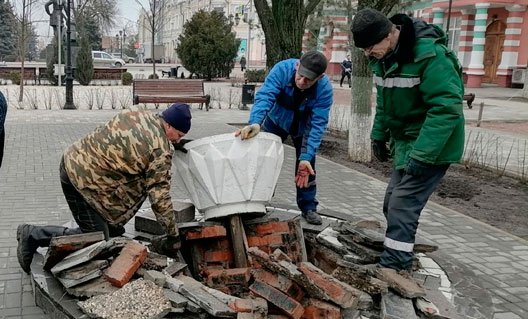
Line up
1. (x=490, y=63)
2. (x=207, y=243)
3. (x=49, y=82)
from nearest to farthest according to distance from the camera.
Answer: (x=207, y=243)
(x=49, y=82)
(x=490, y=63)

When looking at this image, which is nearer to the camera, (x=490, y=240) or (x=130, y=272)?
(x=130, y=272)

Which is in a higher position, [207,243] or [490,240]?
[207,243]

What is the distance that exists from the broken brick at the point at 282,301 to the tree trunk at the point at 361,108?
21.1ft

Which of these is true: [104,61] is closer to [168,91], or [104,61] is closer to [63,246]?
[168,91]

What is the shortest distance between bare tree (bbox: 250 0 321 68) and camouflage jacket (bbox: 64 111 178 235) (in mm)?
7334

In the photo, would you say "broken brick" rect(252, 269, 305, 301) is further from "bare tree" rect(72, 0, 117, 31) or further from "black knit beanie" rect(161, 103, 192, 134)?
"bare tree" rect(72, 0, 117, 31)

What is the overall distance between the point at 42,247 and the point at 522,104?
21942 millimetres

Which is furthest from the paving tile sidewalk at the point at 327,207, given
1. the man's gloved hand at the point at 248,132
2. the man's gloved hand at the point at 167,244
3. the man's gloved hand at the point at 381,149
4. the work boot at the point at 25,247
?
the man's gloved hand at the point at 248,132

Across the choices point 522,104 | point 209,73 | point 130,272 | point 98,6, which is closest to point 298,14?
point 130,272

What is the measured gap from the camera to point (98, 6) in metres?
50.2

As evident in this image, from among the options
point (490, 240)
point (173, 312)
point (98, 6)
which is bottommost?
point (490, 240)

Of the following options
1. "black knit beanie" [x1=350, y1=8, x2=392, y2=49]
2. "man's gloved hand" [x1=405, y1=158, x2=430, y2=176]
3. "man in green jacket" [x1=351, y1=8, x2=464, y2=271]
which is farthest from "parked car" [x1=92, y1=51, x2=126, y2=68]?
"man's gloved hand" [x1=405, y1=158, x2=430, y2=176]

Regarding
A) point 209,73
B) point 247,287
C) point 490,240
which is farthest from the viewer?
point 209,73

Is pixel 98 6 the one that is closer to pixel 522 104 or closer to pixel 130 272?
pixel 522 104
